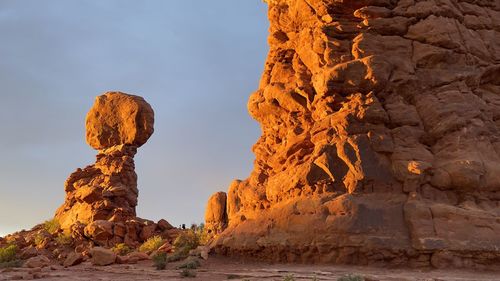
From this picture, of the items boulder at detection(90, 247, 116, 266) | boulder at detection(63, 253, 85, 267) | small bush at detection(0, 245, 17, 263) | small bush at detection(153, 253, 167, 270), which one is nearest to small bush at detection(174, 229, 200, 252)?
small bush at detection(153, 253, 167, 270)

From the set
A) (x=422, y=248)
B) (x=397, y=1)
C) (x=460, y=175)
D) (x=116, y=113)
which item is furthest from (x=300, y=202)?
(x=116, y=113)

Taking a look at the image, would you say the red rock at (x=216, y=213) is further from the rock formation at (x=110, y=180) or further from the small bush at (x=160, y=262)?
the rock formation at (x=110, y=180)

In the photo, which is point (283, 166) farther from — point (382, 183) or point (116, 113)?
point (116, 113)

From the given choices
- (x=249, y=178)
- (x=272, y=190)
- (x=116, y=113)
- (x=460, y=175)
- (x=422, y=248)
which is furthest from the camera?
(x=116, y=113)

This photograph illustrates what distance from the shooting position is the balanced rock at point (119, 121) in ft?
99.3

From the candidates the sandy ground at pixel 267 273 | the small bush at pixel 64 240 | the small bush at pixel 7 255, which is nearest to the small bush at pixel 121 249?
the small bush at pixel 64 240

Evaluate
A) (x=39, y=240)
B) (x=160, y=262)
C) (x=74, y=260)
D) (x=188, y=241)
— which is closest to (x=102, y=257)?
(x=74, y=260)

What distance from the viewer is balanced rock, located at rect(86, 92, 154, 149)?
3028 cm

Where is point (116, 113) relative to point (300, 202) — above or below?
above

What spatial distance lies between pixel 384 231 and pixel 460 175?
2.64 m

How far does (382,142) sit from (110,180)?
66.4ft

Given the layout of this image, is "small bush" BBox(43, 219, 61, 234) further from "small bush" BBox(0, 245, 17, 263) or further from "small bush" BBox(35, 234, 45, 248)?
"small bush" BBox(0, 245, 17, 263)

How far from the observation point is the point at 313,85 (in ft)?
50.0

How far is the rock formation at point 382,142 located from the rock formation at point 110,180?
12.0m
